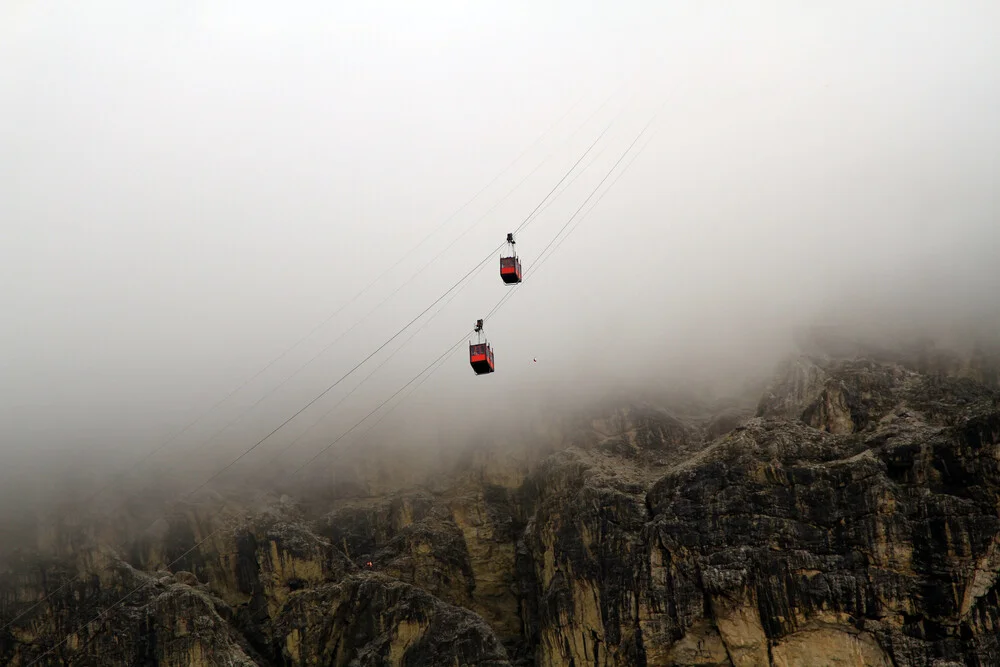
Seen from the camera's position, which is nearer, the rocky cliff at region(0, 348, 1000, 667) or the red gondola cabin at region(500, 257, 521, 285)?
the red gondola cabin at region(500, 257, 521, 285)

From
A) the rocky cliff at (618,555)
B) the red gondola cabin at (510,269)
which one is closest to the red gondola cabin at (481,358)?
the red gondola cabin at (510,269)

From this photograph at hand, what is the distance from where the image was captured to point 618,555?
13400 centimetres

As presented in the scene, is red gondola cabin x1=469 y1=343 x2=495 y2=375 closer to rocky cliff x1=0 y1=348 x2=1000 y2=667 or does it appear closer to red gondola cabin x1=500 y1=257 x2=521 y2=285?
red gondola cabin x1=500 y1=257 x2=521 y2=285

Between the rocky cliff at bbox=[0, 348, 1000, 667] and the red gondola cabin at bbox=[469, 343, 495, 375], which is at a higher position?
the red gondola cabin at bbox=[469, 343, 495, 375]

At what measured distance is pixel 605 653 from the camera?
129 meters

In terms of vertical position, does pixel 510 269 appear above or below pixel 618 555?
above

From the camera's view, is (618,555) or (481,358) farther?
(618,555)

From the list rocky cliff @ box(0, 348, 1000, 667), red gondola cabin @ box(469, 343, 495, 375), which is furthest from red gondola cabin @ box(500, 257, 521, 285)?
rocky cliff @ box(0, 348, 1000, 667)

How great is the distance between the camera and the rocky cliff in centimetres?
11681

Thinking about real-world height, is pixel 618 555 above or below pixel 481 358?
below

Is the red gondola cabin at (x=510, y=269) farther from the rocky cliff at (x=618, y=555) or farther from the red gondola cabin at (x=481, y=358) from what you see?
the rocky cliff at (x=618, y=555)

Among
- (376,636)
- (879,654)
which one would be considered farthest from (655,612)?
(376,636)

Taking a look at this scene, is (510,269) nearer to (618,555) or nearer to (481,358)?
(481,358)

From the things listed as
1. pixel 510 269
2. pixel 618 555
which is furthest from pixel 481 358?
pixel 618 555
